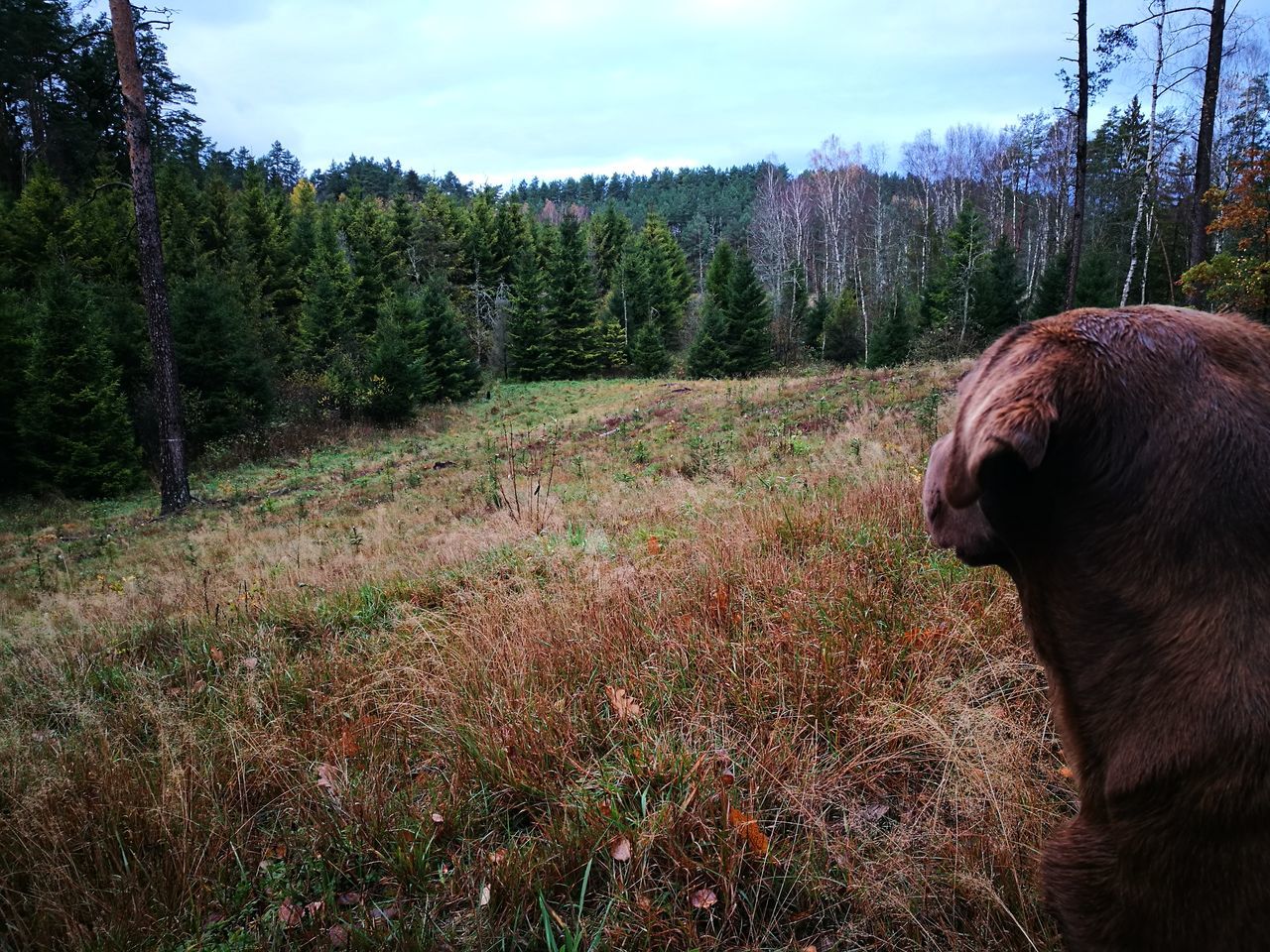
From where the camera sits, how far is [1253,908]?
2.80 ft

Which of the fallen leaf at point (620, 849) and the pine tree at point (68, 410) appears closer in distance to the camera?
the fallen leaf at point (620, 849)

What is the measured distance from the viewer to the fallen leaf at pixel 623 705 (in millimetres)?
2465

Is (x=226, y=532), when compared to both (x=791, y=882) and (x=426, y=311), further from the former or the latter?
(x=426, y=311)

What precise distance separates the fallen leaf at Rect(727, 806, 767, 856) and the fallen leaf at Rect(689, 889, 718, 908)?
176mm

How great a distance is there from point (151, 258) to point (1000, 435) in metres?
14.8

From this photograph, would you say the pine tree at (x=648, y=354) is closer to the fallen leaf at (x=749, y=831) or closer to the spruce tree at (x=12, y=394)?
the spruce tree at (x=12, y=394)

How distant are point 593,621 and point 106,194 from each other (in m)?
37.5

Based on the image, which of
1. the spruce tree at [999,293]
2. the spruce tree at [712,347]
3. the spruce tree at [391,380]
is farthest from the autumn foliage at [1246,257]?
the spruce tree at [391,380]

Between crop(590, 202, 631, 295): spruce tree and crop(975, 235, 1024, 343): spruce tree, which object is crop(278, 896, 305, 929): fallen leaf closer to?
crop(975, 235, 1024, 343): spruce tree

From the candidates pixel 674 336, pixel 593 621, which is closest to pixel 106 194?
pixel 674 336

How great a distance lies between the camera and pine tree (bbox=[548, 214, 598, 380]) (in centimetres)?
3928

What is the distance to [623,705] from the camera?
2.51m

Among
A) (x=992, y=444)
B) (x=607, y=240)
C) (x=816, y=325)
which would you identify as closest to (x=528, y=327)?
(x=816, y=325)

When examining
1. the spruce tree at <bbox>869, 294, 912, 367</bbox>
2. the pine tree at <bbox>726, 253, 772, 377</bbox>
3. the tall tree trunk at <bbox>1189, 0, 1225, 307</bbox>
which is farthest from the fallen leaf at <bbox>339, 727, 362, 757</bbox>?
the spruce tree at <bbox>869, 294, 912, 367</bbox>
